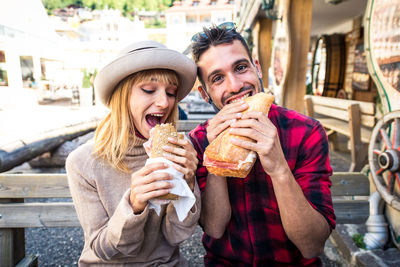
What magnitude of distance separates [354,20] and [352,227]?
7.27m

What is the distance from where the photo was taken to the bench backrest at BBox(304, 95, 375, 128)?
156 inches

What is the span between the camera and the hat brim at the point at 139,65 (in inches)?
60.1

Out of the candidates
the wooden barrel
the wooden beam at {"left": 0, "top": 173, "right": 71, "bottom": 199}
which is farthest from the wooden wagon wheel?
the wooden barrel

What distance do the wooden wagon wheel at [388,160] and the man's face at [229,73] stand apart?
1153 mm

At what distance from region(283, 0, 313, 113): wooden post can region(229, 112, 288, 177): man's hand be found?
303cm

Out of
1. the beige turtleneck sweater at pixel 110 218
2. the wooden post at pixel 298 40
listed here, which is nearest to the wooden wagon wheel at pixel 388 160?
the beige turtleneck sweater at pixel 110 218

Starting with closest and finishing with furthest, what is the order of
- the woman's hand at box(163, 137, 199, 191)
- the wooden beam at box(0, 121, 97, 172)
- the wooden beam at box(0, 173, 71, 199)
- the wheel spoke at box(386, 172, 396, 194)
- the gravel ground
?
the woman's hand at box(163, 137, 199, 191), the wheel spoke at box(386, 172, 396, 194), the wooden beam at box(0, 173, 71, 199), the gravel ground, the wooden beam at box(0, 121, 97, 172)

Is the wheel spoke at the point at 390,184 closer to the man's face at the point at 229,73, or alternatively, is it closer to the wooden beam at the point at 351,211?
the wooden beam at the point at 351,211

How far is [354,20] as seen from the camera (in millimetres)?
7965

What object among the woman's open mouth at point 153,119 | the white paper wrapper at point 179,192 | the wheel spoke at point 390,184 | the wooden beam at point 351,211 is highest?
the woman's open mouth at point 153,119

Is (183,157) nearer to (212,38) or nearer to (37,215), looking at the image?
(212,38)

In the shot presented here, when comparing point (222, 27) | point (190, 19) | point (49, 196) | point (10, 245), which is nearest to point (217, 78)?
point (222, 27)

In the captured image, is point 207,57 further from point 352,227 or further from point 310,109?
point 310,109

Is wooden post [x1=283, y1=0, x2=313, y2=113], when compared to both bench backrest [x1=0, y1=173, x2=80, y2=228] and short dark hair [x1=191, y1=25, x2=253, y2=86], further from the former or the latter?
bench backrest [x1=0, y1=173, x2=80, y2=228]
